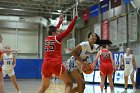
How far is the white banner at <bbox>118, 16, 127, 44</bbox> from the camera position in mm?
19625

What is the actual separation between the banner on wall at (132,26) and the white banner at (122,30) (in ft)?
2.02

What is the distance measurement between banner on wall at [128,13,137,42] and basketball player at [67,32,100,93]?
12.7 m

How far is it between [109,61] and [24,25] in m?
20.8

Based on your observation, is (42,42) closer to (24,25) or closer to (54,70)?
(24,25)

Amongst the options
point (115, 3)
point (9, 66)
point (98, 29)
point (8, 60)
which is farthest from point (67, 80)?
point (98, 29)

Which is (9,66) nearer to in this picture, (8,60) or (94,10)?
(8,60)

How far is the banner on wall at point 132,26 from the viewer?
60.3ft

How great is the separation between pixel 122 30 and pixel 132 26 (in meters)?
1.32

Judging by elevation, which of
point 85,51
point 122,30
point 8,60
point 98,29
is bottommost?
point 8,60

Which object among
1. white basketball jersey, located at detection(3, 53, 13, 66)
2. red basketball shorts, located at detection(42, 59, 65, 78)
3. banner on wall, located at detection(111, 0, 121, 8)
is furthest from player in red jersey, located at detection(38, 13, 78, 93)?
banner on wall, located at detection(111, 0, 121, 8)

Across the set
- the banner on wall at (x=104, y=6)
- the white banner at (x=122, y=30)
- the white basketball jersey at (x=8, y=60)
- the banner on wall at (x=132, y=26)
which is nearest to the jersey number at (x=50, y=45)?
the white basketball jersey at (x=8, y=60)

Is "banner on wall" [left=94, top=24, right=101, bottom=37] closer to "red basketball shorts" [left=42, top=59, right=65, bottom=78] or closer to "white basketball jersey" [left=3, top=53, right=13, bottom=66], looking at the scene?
"white basketball jersey" [left=3, top=53, right=13, bottom=66]

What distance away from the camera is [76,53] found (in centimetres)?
602

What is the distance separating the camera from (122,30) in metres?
20.0
